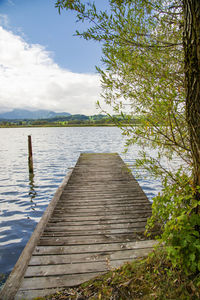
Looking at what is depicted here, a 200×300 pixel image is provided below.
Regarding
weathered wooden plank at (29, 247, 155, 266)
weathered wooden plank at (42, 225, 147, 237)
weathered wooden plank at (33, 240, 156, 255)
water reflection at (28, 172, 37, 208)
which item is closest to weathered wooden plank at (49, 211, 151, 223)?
weathered wooden plank at (42, 225, 147, 237)

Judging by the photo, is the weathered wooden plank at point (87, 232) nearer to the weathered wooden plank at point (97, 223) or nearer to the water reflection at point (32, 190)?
the weathered wooden plank at point (97, 223)

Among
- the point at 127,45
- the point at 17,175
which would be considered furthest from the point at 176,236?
the point at 17,175

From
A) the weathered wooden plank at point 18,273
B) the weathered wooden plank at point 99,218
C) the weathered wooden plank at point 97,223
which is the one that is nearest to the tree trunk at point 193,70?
the weathered wooden plank at point 97,223

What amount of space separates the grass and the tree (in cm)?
27

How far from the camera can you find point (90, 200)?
646 centimetres

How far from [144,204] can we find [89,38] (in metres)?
4.95

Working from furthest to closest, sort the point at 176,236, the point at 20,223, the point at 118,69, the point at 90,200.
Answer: the point at 20,223 < the point at 90,200 < the point at 118,69 < the point at 176,236

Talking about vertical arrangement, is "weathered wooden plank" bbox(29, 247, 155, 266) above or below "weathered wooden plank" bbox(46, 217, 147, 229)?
above

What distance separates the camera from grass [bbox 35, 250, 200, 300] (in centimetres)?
235

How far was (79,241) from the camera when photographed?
4020 mm

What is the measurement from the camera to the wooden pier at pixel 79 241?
117 inches

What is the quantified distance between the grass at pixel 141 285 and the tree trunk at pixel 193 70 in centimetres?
132

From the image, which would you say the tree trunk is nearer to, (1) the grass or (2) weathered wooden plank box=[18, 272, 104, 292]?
(1) the grass

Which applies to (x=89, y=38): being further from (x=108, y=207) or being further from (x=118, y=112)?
(x=108, y=207)
